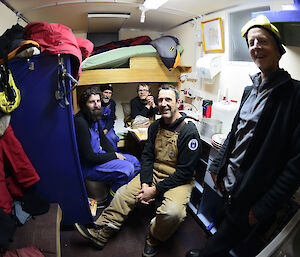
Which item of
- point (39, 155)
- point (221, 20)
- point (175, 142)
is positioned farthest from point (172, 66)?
point (39, 155)

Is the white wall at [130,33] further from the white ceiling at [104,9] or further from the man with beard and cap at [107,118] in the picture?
the man with beard and cap at [107,118]

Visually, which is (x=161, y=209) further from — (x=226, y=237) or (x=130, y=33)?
(x=130, y=33)

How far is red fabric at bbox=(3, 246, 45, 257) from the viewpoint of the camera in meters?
1.23

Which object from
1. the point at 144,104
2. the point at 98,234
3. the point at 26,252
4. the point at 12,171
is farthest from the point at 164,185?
the point at 144,104

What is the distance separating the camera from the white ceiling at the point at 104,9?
2.09 m

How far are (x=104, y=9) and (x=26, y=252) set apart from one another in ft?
8.24

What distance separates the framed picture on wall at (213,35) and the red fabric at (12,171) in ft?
Result: 7.20

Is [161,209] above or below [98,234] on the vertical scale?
above

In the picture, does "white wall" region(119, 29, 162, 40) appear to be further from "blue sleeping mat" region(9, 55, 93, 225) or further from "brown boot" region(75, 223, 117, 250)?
"brown boot" region(75, 223, 117, 250)

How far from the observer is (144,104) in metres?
3.29

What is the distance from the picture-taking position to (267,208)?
1.07m

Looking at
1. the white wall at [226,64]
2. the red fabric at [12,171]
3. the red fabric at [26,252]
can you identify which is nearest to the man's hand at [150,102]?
the white wall at [226,64]

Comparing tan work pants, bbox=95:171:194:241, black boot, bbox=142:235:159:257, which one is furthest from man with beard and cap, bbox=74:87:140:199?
black boot, bbox=142:235:159:257

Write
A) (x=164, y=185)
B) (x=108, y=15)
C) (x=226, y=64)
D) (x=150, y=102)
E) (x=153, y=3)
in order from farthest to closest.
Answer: (x=150, y=102)
(x=108, y=15)
(x=226, y=64)
(x=153, y=3)
(x=164, y=185)
